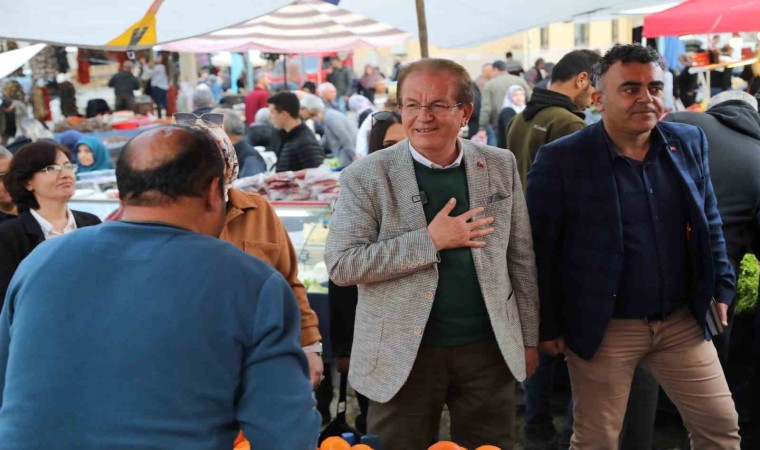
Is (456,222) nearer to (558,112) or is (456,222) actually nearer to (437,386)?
(437,386)

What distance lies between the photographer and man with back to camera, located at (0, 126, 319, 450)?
169 centimetres

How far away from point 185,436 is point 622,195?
1.92 meters

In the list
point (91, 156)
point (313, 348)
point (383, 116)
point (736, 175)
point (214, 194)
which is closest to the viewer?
point (214, 194)

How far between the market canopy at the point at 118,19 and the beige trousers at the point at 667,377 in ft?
7.63

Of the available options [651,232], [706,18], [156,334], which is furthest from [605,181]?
[706,18]

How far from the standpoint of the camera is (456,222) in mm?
2814

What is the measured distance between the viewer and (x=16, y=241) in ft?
12.1

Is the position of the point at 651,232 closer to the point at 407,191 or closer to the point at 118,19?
the point at 407,191

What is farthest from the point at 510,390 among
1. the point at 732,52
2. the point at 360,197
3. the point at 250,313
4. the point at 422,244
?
the point at 732,52

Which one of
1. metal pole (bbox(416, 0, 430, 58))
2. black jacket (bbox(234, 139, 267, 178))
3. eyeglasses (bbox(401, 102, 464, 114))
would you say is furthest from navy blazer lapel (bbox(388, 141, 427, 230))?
black jacket (bbox(234, 139, 267, 178))

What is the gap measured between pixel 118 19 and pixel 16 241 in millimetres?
1136

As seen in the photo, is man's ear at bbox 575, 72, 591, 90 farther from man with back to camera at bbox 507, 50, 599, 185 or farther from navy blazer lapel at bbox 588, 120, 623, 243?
navy blazer lapel at bbox 588, 120, 623, 243

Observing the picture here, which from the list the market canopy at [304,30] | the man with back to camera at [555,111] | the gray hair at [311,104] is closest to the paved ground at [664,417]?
the man with back to camera at [555,111]

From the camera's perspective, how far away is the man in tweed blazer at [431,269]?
2.85 m
